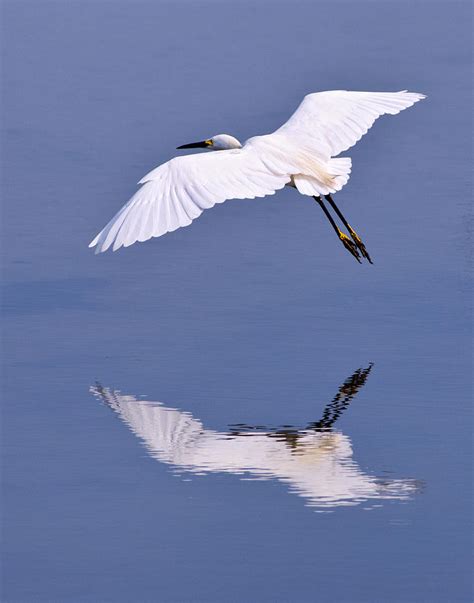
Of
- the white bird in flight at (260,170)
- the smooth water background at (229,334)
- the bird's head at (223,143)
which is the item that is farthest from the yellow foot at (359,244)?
the bird's head at (223,143)

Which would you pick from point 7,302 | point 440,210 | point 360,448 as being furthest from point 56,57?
point 360,448

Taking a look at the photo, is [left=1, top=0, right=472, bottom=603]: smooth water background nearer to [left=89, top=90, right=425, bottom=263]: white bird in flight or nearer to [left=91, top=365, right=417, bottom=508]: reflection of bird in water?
[left=91, top=365, right=417, bottom=508]: reflection of bird in water

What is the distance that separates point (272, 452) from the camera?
617 centimetres

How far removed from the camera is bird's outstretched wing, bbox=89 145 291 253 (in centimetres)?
681

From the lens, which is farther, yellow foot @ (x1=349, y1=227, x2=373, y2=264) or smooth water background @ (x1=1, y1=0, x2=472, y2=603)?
yellow foot @ (x1=349, y1=227, x2=373, y2=264)

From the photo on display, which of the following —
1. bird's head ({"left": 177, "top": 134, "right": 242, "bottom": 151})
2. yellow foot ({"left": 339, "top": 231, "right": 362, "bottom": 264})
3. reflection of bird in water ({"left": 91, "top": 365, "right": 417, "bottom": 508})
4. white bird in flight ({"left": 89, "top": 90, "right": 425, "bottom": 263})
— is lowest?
→ reflection of bird in water ({"left": 91, "top": 365, "right": 417, "bottom": 508})

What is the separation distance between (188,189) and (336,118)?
196 centimetres

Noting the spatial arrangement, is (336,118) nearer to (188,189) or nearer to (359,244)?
(359,244)

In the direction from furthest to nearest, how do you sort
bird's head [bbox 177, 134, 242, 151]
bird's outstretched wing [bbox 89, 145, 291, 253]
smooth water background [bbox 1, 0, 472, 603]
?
bird's head [bbox 177, 134, 242, 151]
bird's outstretched wing [bbox 89, 145, 291, 253]
smooth water background [bbox 1, 0, 472, 603]

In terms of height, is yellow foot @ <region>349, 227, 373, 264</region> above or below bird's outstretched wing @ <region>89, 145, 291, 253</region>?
below

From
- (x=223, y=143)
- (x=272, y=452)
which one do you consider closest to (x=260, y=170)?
(x=223, y=143)

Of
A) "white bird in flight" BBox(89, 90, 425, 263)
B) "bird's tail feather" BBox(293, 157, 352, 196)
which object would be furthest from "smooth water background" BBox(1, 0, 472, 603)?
"bird's tail feather" BBox(293, 157, 352, 196)

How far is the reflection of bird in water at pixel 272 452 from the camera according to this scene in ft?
19.0

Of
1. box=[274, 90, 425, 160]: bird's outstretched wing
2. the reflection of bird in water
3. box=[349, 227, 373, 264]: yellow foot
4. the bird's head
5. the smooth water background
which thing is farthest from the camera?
the bird's head
